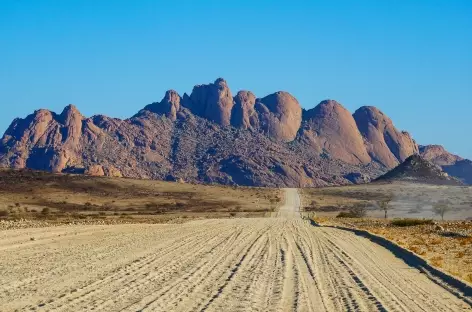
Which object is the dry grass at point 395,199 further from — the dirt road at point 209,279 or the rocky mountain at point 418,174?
the dirt road at point 209,279

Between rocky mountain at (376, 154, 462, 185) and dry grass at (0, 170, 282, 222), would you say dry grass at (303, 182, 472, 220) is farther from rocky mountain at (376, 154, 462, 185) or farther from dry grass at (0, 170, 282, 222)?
rocky mountain at (376, 154, 462, 185)

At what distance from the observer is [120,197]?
104 m

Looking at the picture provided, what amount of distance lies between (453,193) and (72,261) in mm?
106930

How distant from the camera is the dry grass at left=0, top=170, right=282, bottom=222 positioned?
84375 mm

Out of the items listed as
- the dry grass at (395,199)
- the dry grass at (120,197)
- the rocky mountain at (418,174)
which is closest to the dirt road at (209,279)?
the dry grass at (120,197)

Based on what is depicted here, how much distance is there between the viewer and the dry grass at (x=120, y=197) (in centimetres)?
8438

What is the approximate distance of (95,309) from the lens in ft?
42.4

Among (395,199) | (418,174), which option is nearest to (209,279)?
(395,199)

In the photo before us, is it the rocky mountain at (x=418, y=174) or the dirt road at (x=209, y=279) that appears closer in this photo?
the dirt road at (x=209, y=279)

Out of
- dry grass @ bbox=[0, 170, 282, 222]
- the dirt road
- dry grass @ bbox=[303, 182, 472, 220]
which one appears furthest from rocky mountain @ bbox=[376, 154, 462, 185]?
A: the dirt road

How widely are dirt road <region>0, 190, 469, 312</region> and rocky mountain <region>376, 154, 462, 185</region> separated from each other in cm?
12890

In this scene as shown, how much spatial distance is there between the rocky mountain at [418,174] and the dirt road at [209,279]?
12890 cm

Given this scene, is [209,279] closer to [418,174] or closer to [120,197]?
[120,197]

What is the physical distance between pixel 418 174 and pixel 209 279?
486ft
